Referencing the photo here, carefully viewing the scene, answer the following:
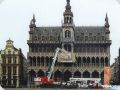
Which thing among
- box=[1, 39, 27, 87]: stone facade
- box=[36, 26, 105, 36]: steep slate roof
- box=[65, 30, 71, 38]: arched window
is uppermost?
box=[36, 26, 105, 36]: steep slate roof

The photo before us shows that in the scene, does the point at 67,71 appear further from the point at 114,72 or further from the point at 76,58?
the point at 114,72

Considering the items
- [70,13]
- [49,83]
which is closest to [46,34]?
[70,13]

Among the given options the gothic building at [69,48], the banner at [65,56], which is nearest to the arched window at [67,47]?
the gothic building at [69,48]

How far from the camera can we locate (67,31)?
39.0m

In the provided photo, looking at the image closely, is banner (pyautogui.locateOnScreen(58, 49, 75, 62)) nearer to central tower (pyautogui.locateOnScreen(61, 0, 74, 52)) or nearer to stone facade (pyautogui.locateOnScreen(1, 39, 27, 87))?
central tower (pyautogui.locateOnScreen(61, 0, 74, 52))

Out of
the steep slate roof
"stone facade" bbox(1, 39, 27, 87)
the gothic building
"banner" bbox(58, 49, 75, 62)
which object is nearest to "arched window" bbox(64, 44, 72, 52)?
the gothic building

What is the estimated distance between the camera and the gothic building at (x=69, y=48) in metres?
38.2

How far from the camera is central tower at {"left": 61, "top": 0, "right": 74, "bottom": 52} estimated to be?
38812mm

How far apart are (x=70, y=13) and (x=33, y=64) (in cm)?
533

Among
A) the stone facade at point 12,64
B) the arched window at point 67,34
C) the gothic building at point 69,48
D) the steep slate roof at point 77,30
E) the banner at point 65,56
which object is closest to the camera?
the stone facade at point 12,64

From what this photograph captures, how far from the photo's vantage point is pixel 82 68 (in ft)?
125

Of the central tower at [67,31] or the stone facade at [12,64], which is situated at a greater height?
the central tower at [67,31]

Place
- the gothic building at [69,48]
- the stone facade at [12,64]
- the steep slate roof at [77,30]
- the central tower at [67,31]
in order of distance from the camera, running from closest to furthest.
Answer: the stone facade at [12,64] < the gothic building at [69,48] < the central tower at [67,31] < the steep slate roof at [77,30]

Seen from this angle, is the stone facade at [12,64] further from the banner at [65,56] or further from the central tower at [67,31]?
the central tower at [67,31]
